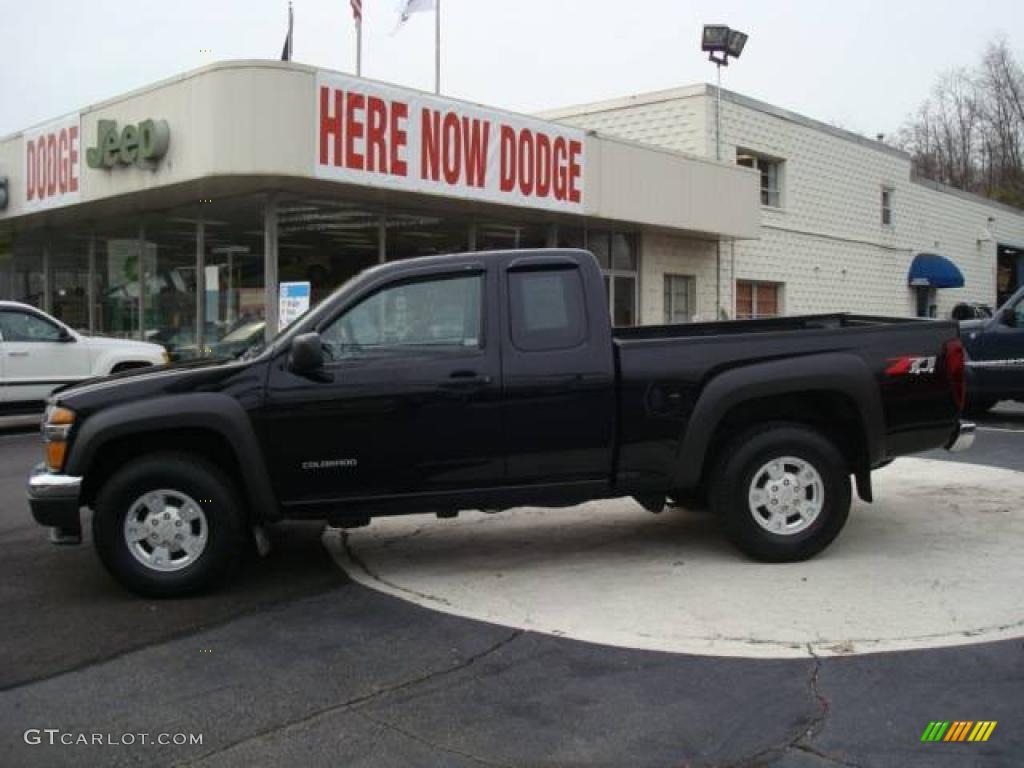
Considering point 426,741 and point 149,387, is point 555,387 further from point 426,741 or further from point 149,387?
point 426,741

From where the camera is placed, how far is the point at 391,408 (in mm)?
5672

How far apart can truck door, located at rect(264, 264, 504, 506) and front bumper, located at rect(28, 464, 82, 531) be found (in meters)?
1.10

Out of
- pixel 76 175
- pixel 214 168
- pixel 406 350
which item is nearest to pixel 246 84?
pixel 214 168

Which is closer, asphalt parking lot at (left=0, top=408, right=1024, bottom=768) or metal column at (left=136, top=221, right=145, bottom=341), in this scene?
asphalt parking lot at (left=0, top=408, right=1024, bottom=768)

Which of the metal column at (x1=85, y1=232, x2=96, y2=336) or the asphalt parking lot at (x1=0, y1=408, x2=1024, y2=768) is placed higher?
the metal column at (x1=85, y1=232, x2=96, y2=336)

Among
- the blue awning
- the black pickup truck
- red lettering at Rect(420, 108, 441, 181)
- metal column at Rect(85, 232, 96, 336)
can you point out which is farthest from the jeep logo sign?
the blue awning

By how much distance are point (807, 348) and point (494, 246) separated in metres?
13.4

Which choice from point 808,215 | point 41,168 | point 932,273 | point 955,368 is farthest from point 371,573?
point 932,273

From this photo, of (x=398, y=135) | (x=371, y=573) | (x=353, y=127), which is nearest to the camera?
(x=371, y=573)

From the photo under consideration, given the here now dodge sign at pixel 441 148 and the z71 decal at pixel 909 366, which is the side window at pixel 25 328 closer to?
the here now dodge sign at pixel 441 148

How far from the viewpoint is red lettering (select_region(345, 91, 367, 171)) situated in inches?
562

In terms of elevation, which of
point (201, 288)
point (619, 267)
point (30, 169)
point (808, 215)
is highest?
point (808, 215)

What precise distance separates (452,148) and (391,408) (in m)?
10.6

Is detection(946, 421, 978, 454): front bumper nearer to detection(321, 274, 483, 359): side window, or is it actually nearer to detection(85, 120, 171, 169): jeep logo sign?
detection(321, 274, 483, 359): side window
